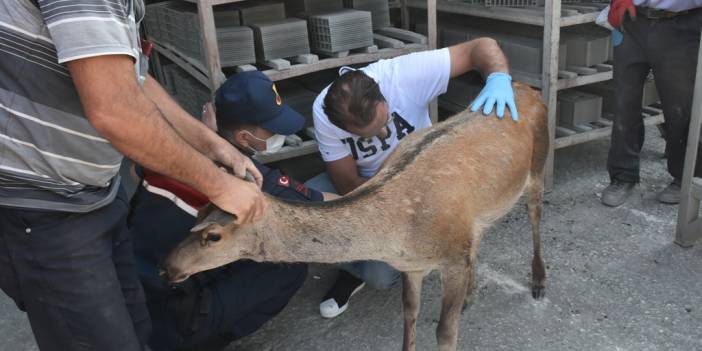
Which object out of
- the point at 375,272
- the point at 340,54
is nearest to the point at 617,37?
the point at 340,54

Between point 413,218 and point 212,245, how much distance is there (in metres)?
0.85

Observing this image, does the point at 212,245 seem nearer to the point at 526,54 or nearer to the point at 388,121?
the point at 388,121

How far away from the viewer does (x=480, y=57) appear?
385cm

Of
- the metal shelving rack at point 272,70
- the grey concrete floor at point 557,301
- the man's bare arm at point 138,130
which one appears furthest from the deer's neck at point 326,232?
the metal shelving rack at point 272,70

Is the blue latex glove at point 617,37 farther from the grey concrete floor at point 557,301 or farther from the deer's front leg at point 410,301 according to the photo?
the deer's front leg at point 410,301

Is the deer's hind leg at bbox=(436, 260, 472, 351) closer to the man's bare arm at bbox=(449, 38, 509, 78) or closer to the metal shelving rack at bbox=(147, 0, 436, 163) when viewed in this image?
the man's bare arm at bbox=(449, 38, 509, 78)

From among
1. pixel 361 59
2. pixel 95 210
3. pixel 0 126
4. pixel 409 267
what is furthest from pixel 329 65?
pixel 0 126

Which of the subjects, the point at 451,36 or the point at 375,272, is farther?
the point at 451,36

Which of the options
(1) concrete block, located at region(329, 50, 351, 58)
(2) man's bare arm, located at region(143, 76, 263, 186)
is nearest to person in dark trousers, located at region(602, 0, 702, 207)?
(1) concrete block, located at region(329, 50, 351, 58)

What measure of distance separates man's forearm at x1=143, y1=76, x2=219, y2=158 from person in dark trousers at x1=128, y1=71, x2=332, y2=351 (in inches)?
11.6

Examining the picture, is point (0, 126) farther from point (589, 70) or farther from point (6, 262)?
point (589, 70)

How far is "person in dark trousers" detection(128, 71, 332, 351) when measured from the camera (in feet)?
10.0

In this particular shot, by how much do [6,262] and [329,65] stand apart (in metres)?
2.65

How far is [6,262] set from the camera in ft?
7.13
